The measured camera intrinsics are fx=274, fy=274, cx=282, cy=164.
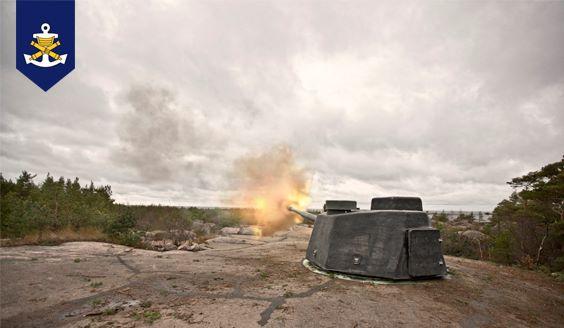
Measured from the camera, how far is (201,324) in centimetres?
441

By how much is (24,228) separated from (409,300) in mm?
19522

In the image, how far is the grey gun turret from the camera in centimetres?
696

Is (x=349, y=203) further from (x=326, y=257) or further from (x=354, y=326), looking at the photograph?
(x=354, y=326)

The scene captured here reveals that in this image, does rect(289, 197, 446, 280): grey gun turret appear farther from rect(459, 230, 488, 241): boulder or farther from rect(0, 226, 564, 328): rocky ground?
rect(459, 230, 488, 241): boulder

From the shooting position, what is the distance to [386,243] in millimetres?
7098

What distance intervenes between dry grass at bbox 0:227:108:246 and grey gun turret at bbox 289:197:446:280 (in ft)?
41.5

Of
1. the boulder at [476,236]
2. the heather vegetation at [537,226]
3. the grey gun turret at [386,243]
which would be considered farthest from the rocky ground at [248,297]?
the boulder at [476,236]

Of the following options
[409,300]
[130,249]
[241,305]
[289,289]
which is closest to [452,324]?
[409,300]

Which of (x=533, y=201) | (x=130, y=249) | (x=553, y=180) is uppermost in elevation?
(x=553, y=180)

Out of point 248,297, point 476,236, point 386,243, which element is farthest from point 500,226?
point 248,297

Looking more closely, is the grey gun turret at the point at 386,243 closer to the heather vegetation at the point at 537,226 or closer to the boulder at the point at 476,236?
the heather vegetation at the point at 537,226

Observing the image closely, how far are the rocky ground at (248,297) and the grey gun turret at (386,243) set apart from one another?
16.4 inches

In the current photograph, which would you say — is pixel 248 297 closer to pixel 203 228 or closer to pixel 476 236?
pixel 476 236

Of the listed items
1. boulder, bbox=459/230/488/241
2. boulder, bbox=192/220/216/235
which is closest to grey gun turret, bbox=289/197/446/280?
boulder, bbox=459/230/488/241
